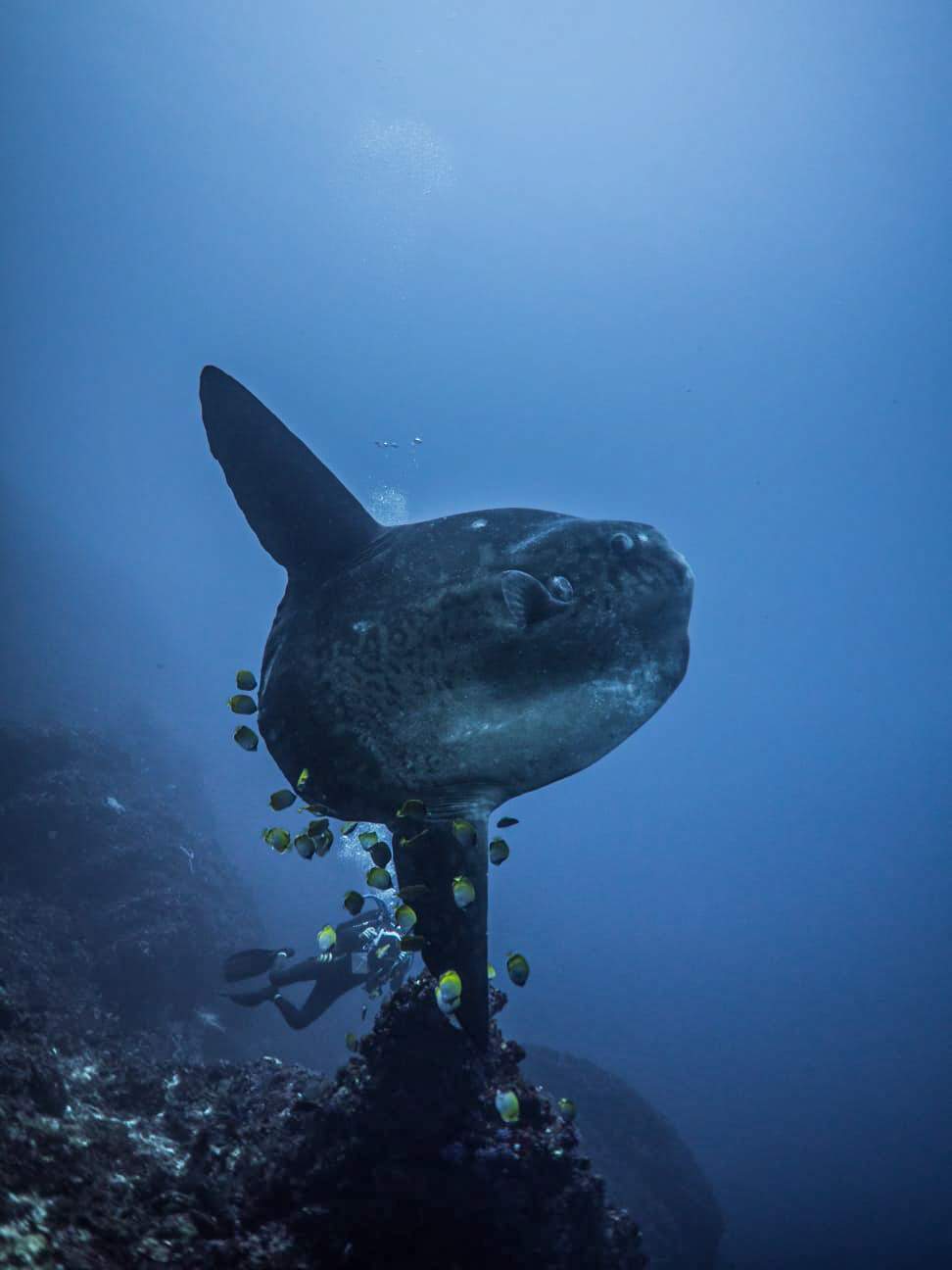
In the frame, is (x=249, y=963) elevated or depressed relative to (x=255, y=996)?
elevated

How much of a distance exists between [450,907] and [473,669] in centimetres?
147

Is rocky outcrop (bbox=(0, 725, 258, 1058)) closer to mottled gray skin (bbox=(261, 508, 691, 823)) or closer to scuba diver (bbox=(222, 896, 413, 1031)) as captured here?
scuba diver (bbox=(222, 896, 413, 1031))

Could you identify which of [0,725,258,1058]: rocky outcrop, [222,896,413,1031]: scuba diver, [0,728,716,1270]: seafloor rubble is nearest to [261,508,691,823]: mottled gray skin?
[0,728,716,1270]: seafloor rubble

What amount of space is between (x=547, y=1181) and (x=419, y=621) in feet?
13.7

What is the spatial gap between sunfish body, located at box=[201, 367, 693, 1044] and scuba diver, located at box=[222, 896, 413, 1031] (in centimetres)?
729

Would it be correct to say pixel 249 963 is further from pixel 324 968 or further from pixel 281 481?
pixel 281 481

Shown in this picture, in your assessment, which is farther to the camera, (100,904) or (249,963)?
(100,904)

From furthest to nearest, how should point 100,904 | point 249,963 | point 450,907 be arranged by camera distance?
point 100,904, point 249,963, point 450,907

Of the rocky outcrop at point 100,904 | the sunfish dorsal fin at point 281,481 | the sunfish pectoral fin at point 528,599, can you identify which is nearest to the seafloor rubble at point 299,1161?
the sunfish pectoral fin at point 528,599

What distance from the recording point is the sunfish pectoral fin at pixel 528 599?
3834mm

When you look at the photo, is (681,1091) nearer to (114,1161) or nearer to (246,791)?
(246,791)

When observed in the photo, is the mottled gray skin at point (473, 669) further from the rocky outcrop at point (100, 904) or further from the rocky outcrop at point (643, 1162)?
the rocky outcrop at point (643, 1162)

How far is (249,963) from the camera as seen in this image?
10297 mm

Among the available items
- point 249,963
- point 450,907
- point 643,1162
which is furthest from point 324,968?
point 643,1162
